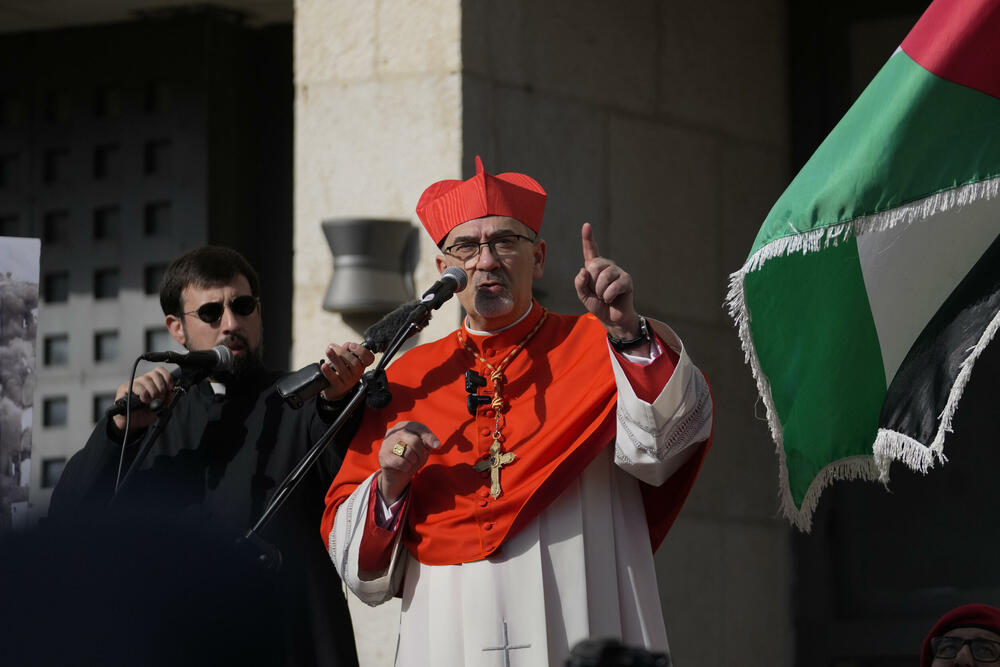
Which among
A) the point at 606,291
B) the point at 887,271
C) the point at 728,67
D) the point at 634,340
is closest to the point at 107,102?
the point at 728,67

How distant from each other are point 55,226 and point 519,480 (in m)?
4.50

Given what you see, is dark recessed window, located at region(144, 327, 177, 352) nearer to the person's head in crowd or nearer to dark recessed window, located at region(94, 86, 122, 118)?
dark recessed window, located at region(94, 86, 122, 118)

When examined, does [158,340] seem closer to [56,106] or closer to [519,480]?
[56,106]

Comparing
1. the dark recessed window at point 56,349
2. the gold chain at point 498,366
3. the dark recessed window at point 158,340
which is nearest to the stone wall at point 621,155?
the gold chain at point 498,366

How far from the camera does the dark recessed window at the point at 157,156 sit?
24.9ft

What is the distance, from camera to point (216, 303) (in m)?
4.47

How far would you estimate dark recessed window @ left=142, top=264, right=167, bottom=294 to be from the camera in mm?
7492

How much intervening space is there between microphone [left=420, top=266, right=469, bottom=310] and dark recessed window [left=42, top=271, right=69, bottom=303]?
415 centimetres

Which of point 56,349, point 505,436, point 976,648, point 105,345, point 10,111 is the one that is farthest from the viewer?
point 10,111

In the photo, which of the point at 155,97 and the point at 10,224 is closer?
the point at 155,97

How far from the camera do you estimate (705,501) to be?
22.3 feet

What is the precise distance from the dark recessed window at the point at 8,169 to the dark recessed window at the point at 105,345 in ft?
3.01

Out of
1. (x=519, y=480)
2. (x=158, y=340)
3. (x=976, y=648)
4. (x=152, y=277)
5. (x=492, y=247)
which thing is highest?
(x=152, y=277)

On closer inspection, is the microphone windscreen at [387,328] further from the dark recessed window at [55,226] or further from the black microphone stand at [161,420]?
the dark recessed window at [55,226]
